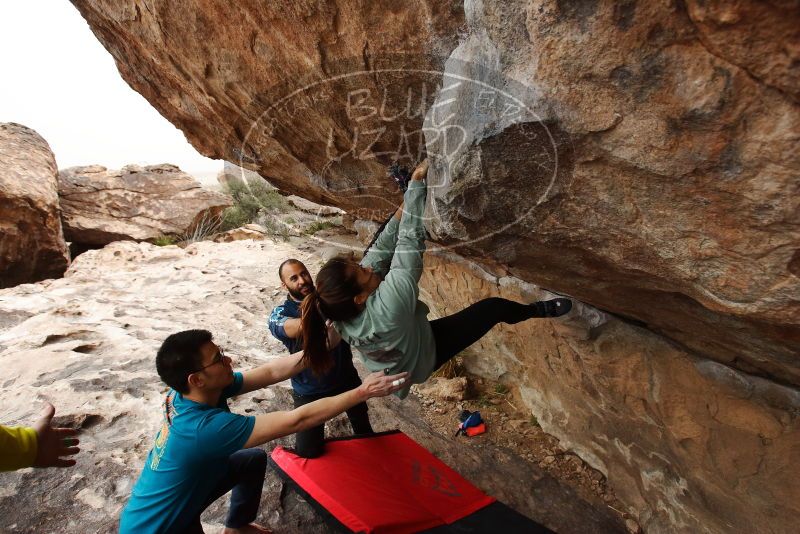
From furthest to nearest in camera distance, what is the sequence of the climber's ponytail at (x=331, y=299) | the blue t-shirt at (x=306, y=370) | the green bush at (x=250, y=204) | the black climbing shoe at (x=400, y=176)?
the green bush at (x=250, y=204) → the blue t-shirt at (x=306, y=370) → the black climbing shoe at (x=400, y=176) → the climber's ponytail at (x=331, y=299)

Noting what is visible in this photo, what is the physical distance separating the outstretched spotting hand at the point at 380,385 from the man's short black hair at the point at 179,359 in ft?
2.15

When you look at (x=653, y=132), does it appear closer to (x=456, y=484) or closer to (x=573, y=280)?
(x=573, y=280)

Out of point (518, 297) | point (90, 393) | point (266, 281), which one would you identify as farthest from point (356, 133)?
point (266, 281)

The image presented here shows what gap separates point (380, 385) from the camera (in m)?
1.86

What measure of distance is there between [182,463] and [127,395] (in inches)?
77.3

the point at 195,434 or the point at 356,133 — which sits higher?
the point at 356,133

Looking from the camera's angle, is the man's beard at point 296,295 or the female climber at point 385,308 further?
the man's beard at point 296,295

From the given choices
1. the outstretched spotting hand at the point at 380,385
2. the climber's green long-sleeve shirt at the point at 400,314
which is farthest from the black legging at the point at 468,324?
the outstretched spotting hand at the point at 380,385

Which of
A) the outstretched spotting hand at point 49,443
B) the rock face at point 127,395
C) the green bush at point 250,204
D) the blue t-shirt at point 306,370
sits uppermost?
the green bush at point 250,204

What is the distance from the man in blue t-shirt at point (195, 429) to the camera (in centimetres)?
182

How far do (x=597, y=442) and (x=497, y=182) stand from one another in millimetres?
2555

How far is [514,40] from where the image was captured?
4.52 feet

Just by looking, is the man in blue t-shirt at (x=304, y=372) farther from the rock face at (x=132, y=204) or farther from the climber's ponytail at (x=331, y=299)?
the rock face at (x=132, y=204)

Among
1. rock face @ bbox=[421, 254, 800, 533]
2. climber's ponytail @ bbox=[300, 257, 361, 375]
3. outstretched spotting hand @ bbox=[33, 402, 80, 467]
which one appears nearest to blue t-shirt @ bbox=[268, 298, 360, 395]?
climber's ponytail @ bbox=[300, 257, 361, 375]
